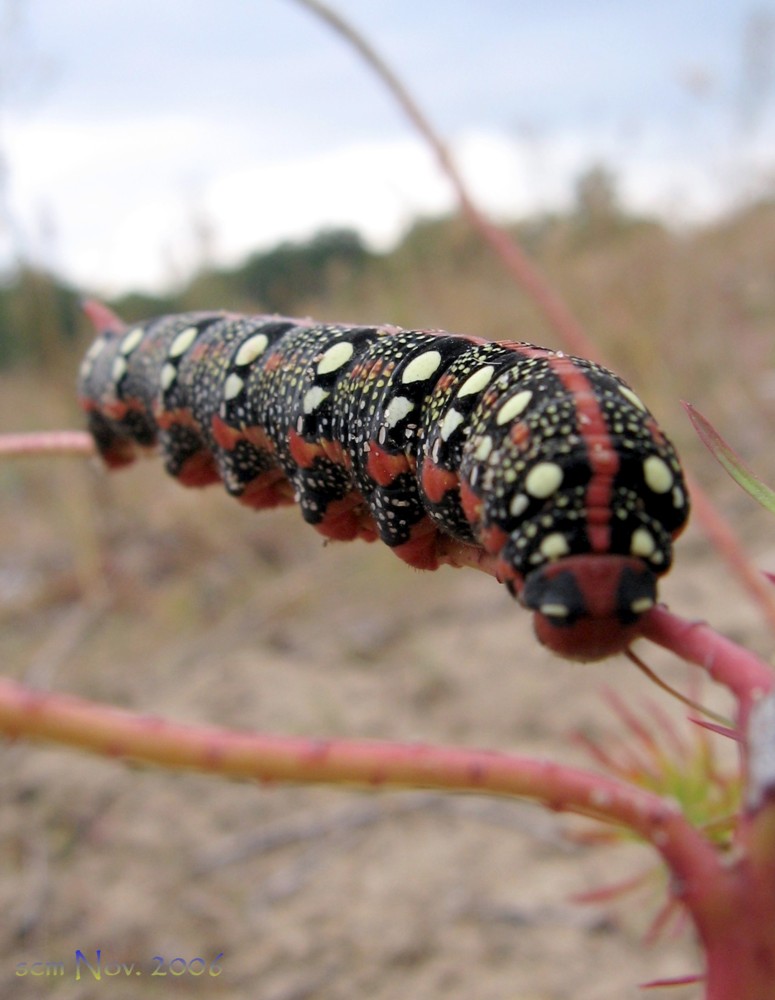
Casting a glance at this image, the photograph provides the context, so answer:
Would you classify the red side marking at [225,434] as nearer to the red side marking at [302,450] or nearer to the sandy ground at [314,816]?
the red side marking at [302,450]

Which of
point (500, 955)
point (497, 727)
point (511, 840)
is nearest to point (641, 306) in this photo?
point (497, 727)

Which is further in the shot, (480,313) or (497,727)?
(480,313)

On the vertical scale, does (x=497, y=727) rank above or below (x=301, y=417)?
below

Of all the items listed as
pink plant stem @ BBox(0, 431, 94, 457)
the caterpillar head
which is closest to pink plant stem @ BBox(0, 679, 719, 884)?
the caterpillar head

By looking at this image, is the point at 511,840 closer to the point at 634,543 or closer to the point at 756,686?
the point at 634,543

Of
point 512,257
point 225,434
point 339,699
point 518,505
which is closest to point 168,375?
point 225,434

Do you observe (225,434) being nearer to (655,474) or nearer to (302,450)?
(302,450)

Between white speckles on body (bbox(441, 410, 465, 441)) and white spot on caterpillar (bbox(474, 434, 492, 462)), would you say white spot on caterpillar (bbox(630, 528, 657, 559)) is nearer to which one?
white spot on caterpillar (bbox(474, 434, 492, 462))
